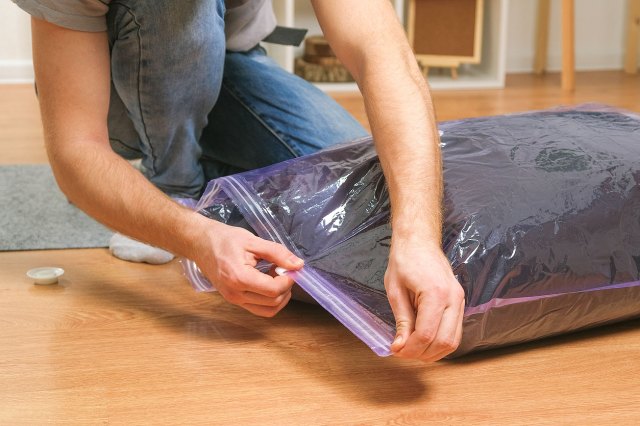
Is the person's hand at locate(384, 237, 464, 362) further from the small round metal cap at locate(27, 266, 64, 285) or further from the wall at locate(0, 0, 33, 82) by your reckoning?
the wall at locate(0, 0, 33, 82)

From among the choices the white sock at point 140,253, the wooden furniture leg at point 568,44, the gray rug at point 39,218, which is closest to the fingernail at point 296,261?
the white sock at point 140,253

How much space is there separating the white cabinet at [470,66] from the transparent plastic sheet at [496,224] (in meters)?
1.65

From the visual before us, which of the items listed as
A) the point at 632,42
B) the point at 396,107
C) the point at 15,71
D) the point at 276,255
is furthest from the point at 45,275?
the point at 632,42

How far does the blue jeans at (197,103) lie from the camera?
47.9 inches

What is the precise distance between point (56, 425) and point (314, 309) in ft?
1.26

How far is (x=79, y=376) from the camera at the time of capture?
956mm

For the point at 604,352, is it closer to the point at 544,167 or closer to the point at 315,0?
the point at 544,167

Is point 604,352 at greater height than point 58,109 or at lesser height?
lesser

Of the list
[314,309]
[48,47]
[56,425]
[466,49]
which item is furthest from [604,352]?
[466,49]

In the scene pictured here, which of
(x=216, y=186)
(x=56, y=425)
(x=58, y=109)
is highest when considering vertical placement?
(x=58, y=109)

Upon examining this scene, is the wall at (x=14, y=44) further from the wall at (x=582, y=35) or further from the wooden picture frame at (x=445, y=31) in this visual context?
the wall at (x=582, y=35)

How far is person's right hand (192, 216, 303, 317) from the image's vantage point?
935 millimetres

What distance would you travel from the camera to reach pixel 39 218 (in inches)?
59.4

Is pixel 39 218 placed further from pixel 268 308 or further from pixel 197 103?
pixel 268 308
